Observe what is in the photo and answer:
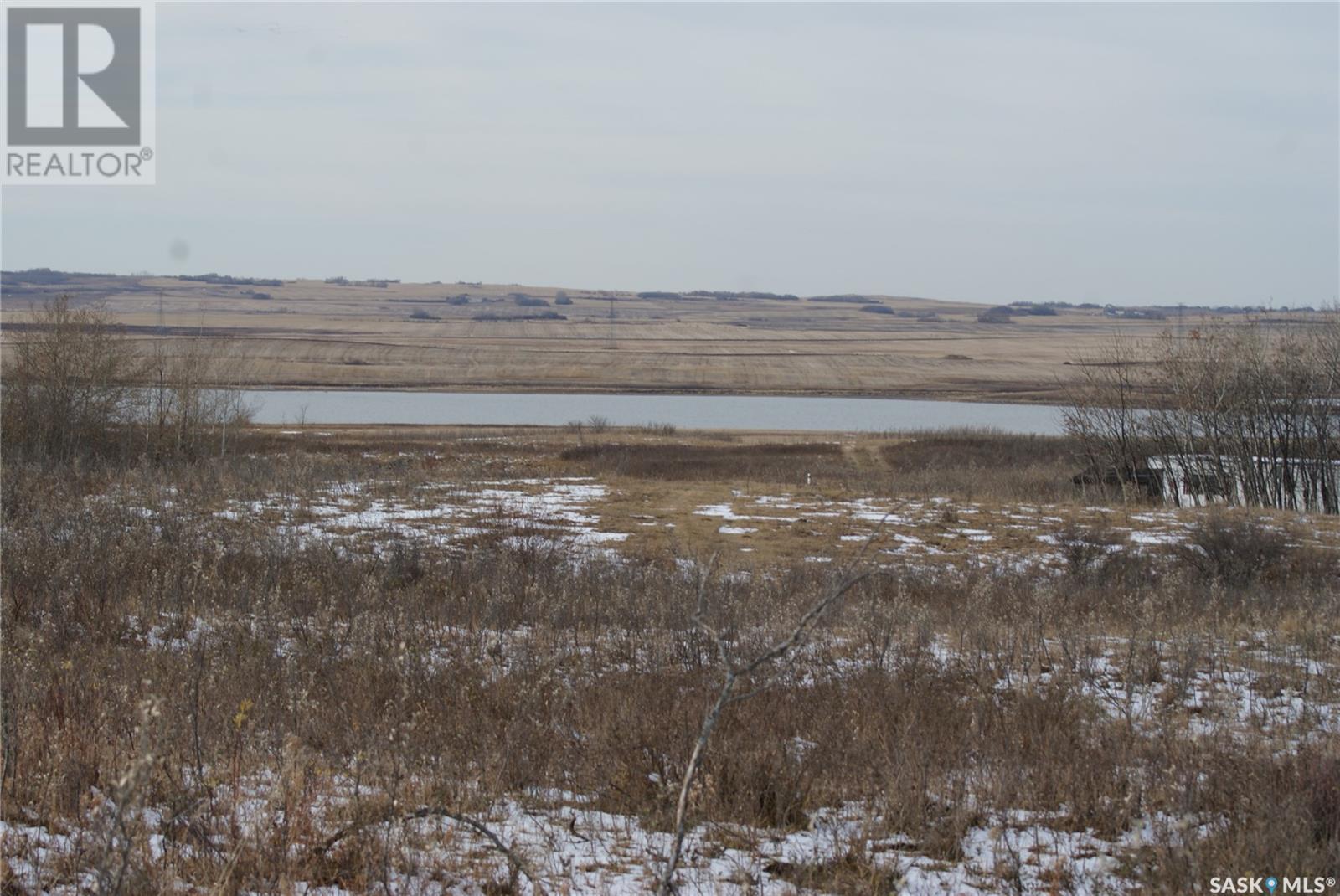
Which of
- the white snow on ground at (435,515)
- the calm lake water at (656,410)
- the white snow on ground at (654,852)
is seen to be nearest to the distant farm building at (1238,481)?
the white snow on ground at (435,515)

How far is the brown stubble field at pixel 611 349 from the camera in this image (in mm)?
87000

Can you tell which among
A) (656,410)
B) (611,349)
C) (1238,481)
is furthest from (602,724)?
(611,349)

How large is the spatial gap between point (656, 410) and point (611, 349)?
46.0 meters

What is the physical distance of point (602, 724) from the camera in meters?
5.99

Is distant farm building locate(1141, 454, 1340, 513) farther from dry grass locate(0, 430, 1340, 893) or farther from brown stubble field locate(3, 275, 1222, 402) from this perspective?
brown stubble field locate(3, 275, 1222, 402)

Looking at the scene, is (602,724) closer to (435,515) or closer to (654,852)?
(654,852)

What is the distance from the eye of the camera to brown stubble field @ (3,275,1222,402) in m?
87.0

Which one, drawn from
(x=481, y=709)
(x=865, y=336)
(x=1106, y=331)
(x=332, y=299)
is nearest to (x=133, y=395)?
(x=481, y=709)

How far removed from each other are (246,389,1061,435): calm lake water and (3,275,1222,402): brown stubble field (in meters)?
4.90

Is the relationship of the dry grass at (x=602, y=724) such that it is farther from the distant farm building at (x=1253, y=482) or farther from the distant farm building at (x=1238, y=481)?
the distant farm building at (x=1253, y=482)

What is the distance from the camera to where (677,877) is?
4.23 metres

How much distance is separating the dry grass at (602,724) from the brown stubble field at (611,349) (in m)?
24.7

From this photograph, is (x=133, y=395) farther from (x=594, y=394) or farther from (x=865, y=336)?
(x=865, y=336)

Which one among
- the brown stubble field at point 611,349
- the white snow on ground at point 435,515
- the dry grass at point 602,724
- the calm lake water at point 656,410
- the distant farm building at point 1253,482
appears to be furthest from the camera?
the brown stubble field at point 611,349
